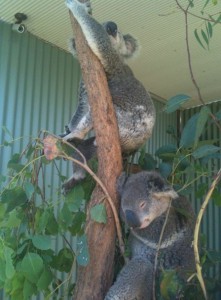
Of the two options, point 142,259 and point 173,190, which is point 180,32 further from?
point 142,259

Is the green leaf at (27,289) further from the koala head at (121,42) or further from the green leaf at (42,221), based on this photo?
the koala head at (121,42)

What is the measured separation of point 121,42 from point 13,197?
1.48 metres

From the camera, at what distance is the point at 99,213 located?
1.93 m

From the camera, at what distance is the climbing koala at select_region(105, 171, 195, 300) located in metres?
2.10

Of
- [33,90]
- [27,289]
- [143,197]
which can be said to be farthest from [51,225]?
[33,90]

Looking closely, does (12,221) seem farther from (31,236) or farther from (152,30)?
(152,30)

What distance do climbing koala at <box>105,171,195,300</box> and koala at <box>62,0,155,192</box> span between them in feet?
1.32

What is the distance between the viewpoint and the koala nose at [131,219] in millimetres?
2053

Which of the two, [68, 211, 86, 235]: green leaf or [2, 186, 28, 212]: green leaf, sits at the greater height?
[2, 186, 28, 212]: green leaf

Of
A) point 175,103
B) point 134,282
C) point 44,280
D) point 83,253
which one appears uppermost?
point 175,103

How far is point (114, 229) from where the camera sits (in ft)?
6.71

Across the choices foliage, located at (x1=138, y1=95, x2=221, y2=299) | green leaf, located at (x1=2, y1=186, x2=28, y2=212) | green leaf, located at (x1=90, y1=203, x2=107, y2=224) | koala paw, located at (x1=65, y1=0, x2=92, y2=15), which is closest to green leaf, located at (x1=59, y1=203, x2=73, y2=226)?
green leaf, located at (x1=90, y1=203, x2=107, y2=224)

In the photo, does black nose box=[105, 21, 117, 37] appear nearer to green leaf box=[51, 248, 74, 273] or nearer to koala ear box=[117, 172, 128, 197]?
koala ear box=[117, 172, 128, 197]

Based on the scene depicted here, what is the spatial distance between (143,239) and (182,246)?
8.1 inches
